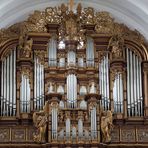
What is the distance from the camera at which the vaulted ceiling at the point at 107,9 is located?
22.2 metres

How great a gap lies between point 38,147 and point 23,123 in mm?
986

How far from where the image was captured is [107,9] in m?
23.0

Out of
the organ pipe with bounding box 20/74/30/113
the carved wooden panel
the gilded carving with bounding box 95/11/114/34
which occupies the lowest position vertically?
the carved wooden panel

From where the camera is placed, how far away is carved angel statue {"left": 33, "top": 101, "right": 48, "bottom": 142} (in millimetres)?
21031

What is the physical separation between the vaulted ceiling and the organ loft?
218 mm

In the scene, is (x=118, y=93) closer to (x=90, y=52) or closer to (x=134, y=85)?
(x=134, y=85)

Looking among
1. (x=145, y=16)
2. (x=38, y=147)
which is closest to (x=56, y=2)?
(x=145, y=16)

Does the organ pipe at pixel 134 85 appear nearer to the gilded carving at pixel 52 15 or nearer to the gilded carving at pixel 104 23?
the gilded carving at pixel 104 23

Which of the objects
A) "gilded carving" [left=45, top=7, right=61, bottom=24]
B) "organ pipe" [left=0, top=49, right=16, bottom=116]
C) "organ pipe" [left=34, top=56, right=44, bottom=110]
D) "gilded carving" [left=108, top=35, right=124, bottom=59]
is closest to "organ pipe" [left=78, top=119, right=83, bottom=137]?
"organ pipe" [left=34, top=56, right=44, bottom=110]

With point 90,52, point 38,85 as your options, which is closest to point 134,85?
point 90,52

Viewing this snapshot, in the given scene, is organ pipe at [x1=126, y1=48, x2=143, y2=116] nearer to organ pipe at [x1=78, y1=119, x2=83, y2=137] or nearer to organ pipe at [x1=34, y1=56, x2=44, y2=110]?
organ pipe at [x1=78, y1=119, x2=83, y2=137]

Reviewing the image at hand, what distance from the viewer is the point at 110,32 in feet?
74.9

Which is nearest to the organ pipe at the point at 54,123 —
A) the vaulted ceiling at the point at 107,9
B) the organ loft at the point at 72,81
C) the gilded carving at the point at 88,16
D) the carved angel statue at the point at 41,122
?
the organ loft at the point at 72,81

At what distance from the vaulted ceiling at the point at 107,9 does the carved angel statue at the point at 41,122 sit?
3468mm
